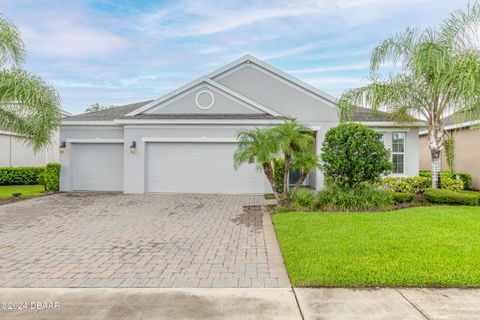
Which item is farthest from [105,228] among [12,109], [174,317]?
[12,109]

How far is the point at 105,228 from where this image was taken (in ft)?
26.2

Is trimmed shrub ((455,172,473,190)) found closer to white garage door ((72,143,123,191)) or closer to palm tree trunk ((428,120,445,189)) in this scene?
palm tree trunk ((428,120,445,189))

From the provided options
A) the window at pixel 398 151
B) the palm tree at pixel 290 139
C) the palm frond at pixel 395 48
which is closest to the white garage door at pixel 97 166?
the palm tree at pixel 290 139

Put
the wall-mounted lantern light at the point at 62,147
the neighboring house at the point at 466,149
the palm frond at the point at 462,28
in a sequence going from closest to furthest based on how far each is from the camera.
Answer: the palm frond at the point at 462,28, the wall-mounted lantern light at the point at 62,147, the neighboring house at the point at 466,149

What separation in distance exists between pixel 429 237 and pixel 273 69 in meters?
11.7

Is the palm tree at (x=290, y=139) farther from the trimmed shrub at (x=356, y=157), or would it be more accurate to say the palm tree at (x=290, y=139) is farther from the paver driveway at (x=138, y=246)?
the paver driveway at (x=138, y=246)

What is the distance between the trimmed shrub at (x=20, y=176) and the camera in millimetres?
18806

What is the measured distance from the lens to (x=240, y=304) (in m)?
3.82

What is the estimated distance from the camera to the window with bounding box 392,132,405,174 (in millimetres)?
15148

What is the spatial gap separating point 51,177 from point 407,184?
636 inches

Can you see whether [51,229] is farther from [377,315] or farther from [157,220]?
[377,315]

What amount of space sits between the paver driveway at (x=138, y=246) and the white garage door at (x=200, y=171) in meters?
3.14

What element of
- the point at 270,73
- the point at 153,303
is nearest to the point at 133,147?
the point at 270,73

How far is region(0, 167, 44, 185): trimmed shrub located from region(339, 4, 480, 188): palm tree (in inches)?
722
